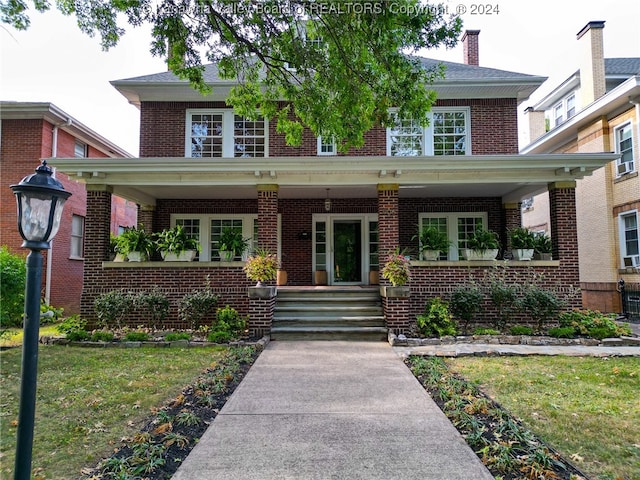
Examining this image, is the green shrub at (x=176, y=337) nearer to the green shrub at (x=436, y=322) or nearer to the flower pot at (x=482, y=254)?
the green shrub at (x=436, y=322)

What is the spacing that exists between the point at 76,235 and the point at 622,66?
22.2 m

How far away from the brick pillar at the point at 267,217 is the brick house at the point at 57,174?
555 centimetres

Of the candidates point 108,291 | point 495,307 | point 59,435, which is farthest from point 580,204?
point 59,435

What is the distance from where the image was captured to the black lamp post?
90.9 inches

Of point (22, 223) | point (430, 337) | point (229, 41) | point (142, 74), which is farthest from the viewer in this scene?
point (142, 74)

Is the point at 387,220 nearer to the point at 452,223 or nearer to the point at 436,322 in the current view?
the point at 436,322

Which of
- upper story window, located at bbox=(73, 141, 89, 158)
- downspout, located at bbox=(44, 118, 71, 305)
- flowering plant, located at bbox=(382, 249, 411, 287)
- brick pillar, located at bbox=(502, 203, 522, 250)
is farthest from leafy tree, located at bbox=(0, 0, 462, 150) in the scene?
upper story window, located at bbox=(73, 141, 89, 158)

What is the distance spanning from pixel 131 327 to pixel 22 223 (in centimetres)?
694

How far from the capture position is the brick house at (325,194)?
342 inches

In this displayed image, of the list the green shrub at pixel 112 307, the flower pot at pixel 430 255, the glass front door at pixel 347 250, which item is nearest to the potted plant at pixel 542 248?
the flower pot at pixel 430 255

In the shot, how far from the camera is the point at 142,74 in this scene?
456 inches

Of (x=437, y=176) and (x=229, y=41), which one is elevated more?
(x=229, y=41)

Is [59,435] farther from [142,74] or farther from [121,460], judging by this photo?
[142,74]

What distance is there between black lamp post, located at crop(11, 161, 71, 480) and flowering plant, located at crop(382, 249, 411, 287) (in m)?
6.46
